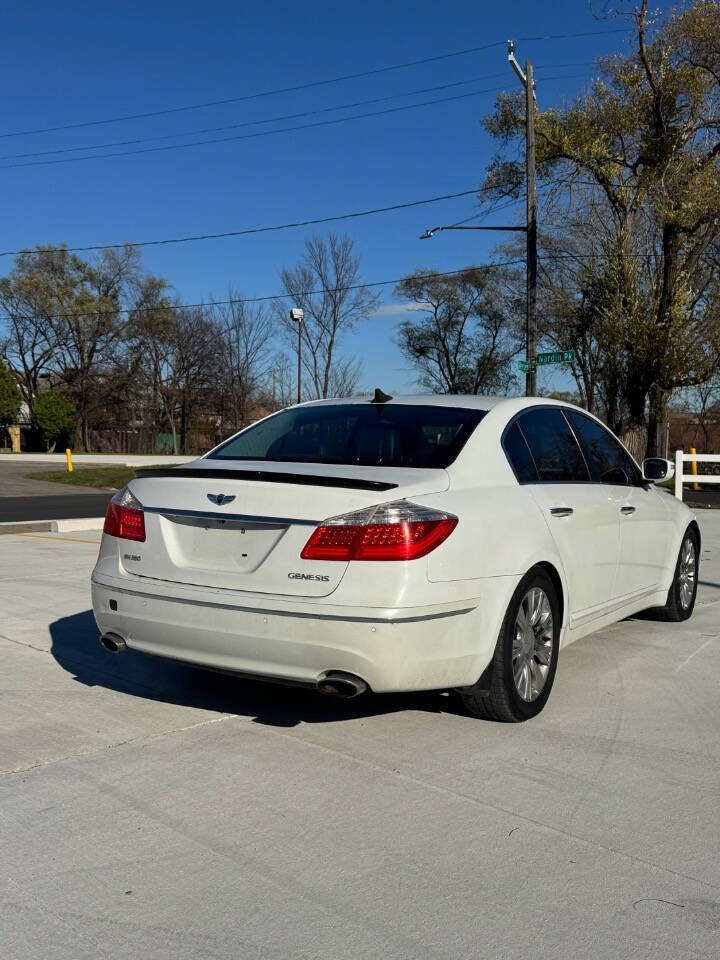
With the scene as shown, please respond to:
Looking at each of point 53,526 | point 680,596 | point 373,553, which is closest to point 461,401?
point 373,553

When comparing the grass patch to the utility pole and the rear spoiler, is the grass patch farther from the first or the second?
the rear spoiler

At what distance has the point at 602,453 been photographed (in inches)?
233

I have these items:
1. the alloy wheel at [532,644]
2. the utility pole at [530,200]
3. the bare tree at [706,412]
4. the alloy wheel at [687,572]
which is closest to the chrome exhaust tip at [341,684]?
the alloy wheel at [532,644]

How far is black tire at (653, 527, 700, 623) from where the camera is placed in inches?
271

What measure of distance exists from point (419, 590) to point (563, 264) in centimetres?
3700

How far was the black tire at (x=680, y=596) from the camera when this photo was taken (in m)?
6.89

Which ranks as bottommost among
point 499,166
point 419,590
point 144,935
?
point 144,935

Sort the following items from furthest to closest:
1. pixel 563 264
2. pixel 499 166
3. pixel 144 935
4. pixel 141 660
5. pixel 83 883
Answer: pixel 563 264, pixel 499 166, pixel 141 660, pixel 83 883, pixel 144 935

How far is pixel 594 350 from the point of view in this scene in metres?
41.0

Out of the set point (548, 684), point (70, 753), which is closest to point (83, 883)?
point (70, 753)

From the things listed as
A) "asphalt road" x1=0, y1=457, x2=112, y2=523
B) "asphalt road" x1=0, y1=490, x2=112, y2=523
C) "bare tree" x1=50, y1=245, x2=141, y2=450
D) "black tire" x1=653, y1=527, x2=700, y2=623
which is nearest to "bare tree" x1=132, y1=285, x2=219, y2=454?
"bare tree" x1=50, y1=245, x2=141, y2=450

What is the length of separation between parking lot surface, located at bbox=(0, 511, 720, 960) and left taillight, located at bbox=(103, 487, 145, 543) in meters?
0.91

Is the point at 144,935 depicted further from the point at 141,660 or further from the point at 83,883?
the point at 141,660

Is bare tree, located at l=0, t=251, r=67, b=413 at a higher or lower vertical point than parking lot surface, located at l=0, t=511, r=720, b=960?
higher
